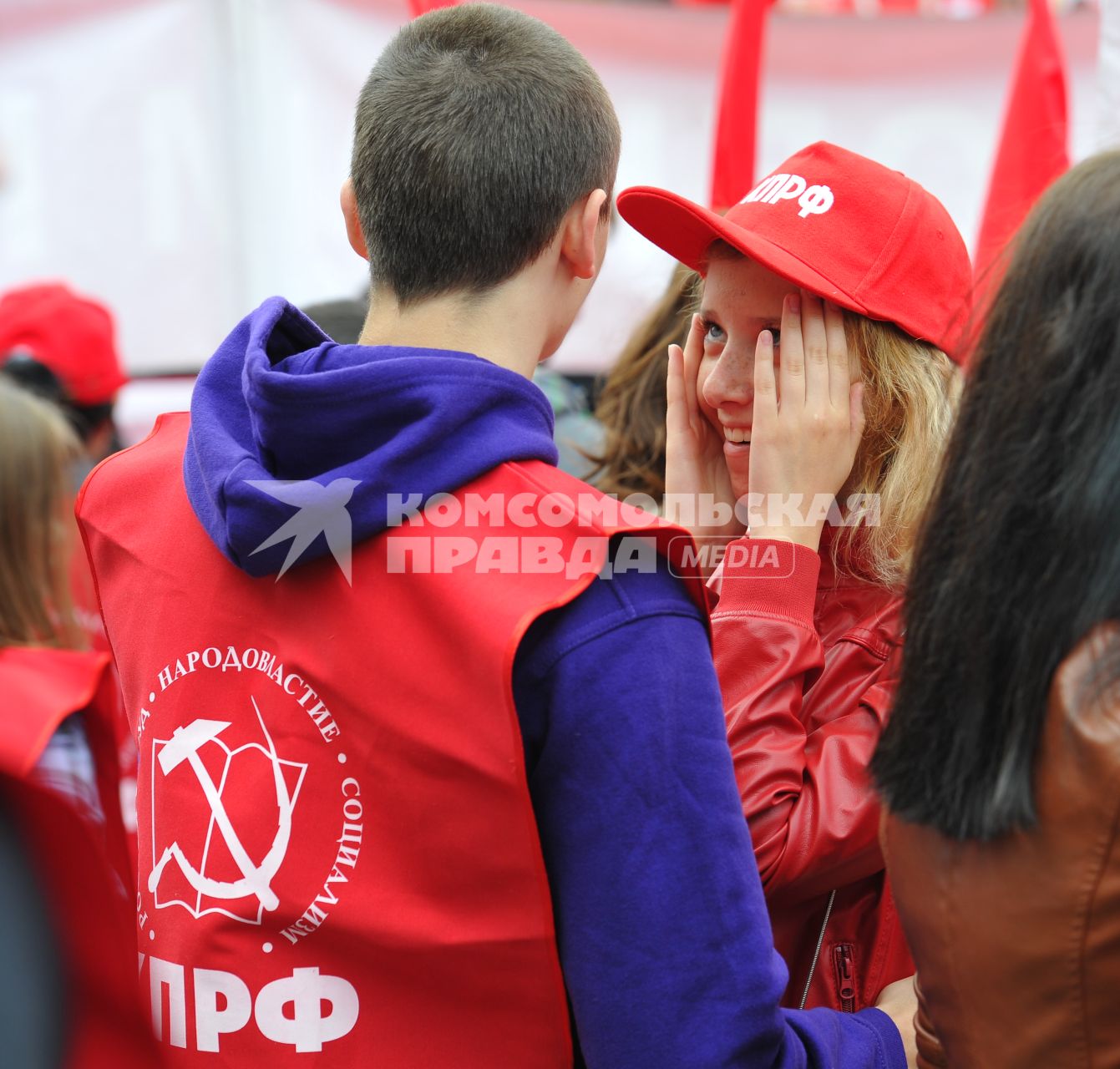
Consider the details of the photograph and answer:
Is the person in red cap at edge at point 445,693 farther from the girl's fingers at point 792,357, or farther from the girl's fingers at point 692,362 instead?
the girl's fingers at point 692,362

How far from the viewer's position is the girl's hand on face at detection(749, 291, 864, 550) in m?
1.82

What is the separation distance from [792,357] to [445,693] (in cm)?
86

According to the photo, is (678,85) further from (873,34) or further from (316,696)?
(316,696)

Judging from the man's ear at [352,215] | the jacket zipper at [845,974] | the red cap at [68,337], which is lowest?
the jacket zipper at [845,974]

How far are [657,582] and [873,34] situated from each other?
2980 mm

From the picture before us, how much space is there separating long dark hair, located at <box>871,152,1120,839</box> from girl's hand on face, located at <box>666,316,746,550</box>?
3.01ft

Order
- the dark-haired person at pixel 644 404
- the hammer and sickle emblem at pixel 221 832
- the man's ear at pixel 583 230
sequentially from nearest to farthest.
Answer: the hammer and sickle emblem at pixel 221 832
the man's ear at pixel 583 230
the dark-haired person at pixel 644 404

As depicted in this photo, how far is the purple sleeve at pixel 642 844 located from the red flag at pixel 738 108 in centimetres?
204

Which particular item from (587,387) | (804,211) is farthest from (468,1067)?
(587,387)

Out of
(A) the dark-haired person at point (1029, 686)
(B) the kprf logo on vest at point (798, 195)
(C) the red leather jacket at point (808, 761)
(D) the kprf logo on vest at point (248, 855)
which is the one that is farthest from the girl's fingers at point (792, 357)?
(D) the kprf logo on vest at point (248, 855)

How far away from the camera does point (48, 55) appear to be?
3.49m

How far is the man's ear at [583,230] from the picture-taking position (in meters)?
1.49

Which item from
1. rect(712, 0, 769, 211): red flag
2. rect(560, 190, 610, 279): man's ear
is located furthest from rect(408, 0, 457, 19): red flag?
rect(560, 190, 610, 279): man's ear

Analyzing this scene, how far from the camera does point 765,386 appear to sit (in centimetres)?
190
